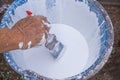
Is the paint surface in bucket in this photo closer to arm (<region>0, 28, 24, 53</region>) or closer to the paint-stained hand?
the paint-stained hand

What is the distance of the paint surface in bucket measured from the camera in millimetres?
1977

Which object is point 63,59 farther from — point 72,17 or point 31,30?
point 31,30

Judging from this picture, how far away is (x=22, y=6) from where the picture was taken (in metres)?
2.00

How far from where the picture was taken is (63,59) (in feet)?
6.67

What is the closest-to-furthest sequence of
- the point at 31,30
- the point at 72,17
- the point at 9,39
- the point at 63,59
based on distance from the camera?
the point at 9,39
the point at 31,30
the point at 63,59
the point at 72,17

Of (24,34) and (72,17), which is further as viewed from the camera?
(72,17)

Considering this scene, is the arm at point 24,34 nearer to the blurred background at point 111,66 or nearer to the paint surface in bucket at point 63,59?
the paint surface in bucket at point 63,59

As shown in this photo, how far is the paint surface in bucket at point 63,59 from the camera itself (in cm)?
198

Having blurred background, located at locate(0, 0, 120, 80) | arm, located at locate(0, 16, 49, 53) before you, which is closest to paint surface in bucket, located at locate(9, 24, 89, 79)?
blurred background, located at locate(0, 0, 120, 80)

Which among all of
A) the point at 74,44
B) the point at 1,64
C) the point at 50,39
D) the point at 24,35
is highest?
the point at 24,35

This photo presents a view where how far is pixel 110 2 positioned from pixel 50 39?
812 mm

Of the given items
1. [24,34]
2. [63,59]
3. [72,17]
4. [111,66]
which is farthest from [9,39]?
[111,66]

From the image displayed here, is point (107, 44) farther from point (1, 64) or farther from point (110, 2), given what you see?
point (1, 64)

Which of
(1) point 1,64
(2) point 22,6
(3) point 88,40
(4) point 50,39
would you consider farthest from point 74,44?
(1) point 1,64
